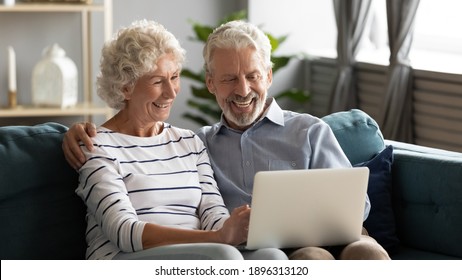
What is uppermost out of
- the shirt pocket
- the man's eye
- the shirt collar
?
the man's eye

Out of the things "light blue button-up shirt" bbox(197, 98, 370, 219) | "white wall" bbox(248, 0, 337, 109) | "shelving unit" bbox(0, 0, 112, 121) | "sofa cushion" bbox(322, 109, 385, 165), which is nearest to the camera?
"light blue button-up shirt" bbox(197, 98, 370, 219)

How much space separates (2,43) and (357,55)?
2040 millimetres

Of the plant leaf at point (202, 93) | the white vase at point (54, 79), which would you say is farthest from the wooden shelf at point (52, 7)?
the plant leaf at point (202, 93)

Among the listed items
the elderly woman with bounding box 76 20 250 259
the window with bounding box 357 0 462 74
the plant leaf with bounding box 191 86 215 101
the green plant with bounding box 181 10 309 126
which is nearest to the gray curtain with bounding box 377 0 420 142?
the window with bounding box 357 0 462 74

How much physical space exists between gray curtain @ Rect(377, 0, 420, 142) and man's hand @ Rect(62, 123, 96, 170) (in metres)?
2.52

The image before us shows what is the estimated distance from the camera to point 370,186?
3055 millimetres

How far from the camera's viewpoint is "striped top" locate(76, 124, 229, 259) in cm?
253

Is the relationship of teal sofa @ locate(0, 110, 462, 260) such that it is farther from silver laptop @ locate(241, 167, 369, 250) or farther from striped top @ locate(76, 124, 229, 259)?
silver laptop @ locate(241, 167, 369, 250)

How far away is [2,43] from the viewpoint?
5.18 metres

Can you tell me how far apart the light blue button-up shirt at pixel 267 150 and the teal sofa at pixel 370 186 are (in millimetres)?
286

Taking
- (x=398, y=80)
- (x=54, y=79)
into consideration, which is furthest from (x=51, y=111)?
(x=398, y=80)

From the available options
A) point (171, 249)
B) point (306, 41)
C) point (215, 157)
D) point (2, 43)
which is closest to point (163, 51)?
point (215, 157)

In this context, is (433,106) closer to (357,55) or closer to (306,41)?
(357,55)

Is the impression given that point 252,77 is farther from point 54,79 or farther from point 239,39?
point 54,79
